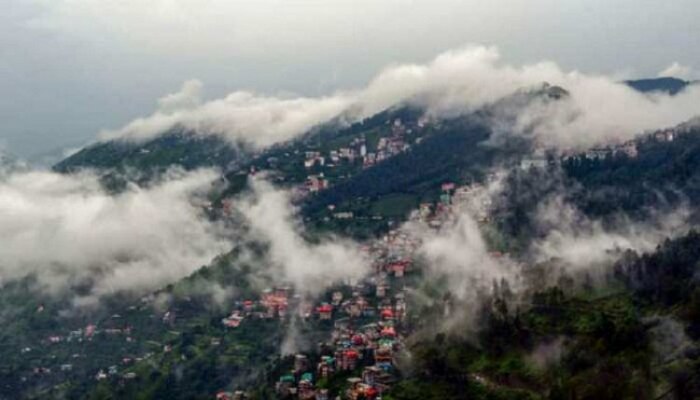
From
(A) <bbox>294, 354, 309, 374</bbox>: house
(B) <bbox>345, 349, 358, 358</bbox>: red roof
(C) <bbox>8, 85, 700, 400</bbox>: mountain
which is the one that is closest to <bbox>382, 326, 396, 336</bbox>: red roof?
(C) <bbox>8, 85, 700, 400</bbox>: mountain

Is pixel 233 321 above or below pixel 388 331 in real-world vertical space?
above

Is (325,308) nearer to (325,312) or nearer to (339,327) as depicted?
(325,312)

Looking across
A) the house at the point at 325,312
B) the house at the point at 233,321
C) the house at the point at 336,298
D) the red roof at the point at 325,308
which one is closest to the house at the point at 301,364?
the house at the point at 325,312

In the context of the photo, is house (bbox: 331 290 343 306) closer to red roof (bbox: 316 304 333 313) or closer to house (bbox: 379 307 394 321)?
red roof (bbox: 316 304 333 313)

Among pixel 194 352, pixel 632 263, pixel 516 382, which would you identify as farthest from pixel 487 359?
pixel 194 352

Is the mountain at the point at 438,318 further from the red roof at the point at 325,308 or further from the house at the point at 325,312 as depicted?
the red roof at the point at 325,308

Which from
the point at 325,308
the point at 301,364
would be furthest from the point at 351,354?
the point at 325,308

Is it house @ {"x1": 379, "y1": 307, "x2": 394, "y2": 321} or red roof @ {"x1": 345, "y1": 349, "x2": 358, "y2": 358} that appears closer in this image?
red roof @ {"x1": 345, "y1": 349, "x2": 358, "y2": 358}

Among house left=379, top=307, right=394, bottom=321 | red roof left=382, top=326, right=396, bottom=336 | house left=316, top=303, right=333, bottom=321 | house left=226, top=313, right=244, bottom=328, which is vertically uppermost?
house left=226, top=313, right=244, bottom=328

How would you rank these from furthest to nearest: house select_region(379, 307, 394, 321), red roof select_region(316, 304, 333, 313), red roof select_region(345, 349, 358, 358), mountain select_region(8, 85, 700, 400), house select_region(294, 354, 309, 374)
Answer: red roof select_region(316, 304, 333, 313)
house select_region(379, 307, 394, 321)
house select_region(294, 354, 309, 374)
red roof select_region(345, 349, 358, 358)
mountain select_region(8, 85, 700, 400)

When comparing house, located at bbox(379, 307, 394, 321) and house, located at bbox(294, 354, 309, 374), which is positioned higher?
house, located at bbox(379, 307, 394, 321)

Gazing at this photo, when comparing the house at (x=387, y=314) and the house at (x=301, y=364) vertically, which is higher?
the house at (x=387, y=314)
